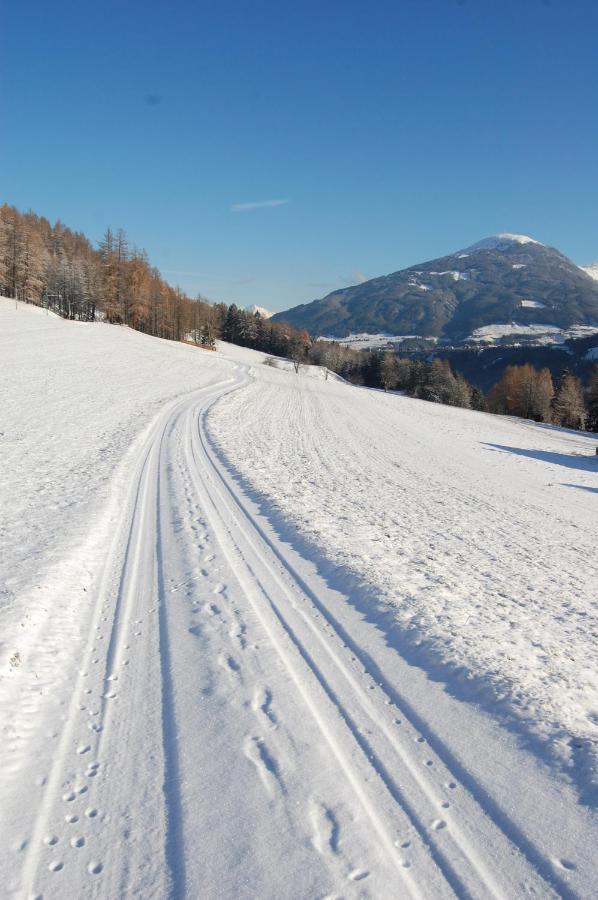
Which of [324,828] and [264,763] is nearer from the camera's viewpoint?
[324,828]

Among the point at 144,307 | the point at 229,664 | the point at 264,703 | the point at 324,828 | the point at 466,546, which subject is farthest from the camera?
the point at 144,307

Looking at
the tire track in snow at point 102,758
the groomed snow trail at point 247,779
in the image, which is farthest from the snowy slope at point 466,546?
the tire track in snow at point 102,758

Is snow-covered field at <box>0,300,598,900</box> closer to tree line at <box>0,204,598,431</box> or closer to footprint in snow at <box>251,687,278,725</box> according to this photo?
footprint in snow at <box>251,687,278,725</box>

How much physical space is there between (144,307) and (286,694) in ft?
277

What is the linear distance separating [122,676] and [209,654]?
1.02m

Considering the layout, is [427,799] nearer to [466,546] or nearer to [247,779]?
[247,779]

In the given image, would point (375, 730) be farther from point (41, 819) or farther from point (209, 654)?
point (41, 819)

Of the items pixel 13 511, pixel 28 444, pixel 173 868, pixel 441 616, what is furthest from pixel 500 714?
pixel 28 444

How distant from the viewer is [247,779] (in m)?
4.19

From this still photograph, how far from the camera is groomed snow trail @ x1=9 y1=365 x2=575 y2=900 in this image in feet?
11.0

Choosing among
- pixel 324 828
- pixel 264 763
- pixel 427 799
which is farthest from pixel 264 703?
pixel 427 799

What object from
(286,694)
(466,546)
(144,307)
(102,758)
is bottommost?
(102,758)

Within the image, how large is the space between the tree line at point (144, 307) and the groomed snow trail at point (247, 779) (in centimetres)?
7543

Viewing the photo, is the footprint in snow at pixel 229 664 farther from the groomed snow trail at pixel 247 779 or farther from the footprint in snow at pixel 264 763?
the footprint in snow at pixel 264 763
